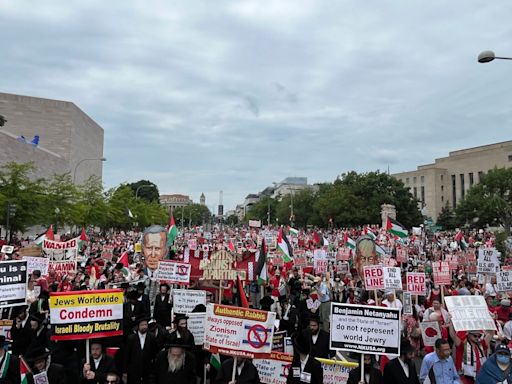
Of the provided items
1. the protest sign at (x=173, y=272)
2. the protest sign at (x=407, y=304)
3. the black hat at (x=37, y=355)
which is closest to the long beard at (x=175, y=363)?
the black hat at (x=37, y=355)

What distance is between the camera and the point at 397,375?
6.48m

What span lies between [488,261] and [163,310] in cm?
1012

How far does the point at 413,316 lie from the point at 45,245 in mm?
11938

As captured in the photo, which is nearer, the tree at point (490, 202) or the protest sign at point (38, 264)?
the protest sign at point (38, 264)

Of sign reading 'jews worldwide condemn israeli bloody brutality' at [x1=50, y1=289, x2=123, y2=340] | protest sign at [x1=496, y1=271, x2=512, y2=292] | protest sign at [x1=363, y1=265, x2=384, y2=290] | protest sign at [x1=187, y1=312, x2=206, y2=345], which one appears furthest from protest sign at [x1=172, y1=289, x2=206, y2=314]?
protest sign at [x1=496, y1=271, x2=512, y2=292]

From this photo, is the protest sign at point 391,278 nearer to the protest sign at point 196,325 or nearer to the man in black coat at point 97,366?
the protest sign at point 196,325

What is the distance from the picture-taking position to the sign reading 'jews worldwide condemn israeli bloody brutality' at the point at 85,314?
22.4ft

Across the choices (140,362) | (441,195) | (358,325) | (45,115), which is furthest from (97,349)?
(441,195)

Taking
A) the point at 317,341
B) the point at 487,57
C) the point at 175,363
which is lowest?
the point at 175,363

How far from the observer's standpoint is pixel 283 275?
A: 17.1 metres

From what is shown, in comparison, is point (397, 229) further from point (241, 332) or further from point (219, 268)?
point (241, 332)

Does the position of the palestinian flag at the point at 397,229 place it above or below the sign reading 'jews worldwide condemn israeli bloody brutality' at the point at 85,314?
above

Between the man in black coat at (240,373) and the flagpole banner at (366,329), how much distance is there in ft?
3.55

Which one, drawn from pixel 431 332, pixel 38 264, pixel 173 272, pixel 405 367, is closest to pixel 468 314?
pixel 431 332
